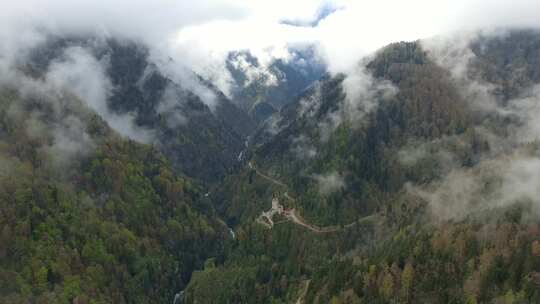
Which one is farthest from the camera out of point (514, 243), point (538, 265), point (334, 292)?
→ point (334, 292)

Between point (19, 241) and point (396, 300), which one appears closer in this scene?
point (396, 300)

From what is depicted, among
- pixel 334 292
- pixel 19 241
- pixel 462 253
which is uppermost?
pixel 19 241

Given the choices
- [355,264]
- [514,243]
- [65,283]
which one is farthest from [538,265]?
[65,283]

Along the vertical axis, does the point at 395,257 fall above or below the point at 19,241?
below

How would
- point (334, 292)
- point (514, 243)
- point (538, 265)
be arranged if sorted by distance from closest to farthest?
point (538, 265) → point (514, 243) → point (334, 292)

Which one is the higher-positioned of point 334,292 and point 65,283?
point 65,283

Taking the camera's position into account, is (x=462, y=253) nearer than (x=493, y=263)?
No

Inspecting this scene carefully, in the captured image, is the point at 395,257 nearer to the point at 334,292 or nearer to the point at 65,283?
the point at 334,292

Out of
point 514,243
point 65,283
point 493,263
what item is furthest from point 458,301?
point 65,283

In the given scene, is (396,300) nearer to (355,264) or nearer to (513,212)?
(355,264)
